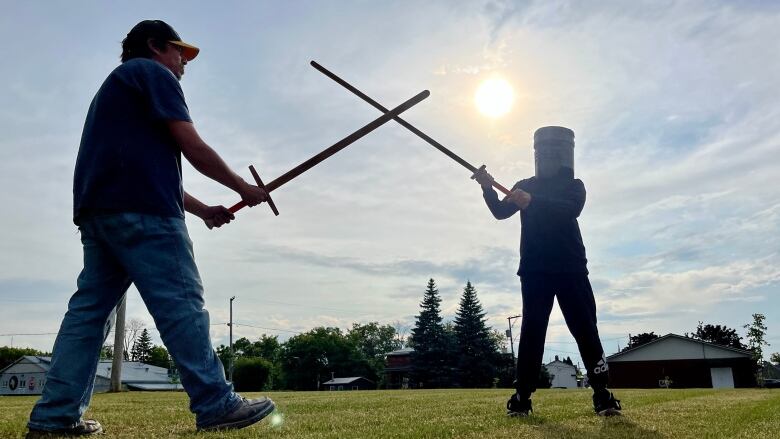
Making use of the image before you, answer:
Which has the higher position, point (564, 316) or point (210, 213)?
point (210, 213)

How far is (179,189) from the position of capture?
3320 mm


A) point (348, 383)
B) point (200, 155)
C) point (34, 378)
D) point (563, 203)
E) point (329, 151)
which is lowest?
point (348, 383)

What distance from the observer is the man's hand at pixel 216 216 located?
423 cm

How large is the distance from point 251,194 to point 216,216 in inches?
29.3

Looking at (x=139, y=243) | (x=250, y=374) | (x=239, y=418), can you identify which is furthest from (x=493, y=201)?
(x=250, y=374)

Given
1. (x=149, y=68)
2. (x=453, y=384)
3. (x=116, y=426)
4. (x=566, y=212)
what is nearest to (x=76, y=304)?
(x=116, y=426)

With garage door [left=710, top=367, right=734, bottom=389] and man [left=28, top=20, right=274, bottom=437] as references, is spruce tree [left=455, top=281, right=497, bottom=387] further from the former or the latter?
man [left=28, top=20, right=274, bottom=437]

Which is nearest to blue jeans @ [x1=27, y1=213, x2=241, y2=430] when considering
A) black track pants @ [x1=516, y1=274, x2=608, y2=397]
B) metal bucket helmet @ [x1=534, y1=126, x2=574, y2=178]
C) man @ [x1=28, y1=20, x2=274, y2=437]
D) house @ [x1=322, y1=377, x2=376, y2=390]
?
man @ [x1=28, y1=20, x2=274, y2=437]

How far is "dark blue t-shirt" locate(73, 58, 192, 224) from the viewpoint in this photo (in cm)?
316

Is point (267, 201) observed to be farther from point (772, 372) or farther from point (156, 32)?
point (772, 372)

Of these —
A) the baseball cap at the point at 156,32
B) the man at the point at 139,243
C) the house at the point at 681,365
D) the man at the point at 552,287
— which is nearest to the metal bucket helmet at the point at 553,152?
the man at the point at 552,287

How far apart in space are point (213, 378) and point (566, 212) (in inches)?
123

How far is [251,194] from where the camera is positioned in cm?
362

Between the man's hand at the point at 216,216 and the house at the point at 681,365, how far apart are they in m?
54.3
